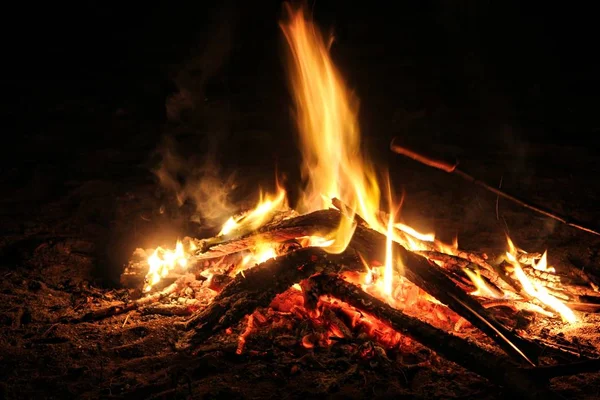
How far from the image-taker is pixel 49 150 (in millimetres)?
7004

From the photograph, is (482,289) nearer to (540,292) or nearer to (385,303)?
(540,292)

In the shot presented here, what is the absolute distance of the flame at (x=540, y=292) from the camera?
351cm

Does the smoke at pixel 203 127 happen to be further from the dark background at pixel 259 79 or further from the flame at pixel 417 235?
the flame at pixel 417 235

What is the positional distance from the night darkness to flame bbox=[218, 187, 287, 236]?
549 mm

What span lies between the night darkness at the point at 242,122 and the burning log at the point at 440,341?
0.14 m

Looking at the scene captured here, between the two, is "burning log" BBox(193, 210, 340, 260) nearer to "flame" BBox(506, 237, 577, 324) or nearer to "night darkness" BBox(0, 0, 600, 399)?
"night darkness" BBox(0, 0, 600, 399)

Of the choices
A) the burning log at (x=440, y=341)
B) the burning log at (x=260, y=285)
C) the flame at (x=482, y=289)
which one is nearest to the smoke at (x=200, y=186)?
the burning log at (x=260, y=285)

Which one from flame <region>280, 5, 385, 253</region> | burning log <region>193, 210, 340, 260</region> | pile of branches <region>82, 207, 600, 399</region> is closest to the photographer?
pile of branches <region>82, 207, 600, 399</region>

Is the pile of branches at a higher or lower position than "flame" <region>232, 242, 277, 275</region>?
lower

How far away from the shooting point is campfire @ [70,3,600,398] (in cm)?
296

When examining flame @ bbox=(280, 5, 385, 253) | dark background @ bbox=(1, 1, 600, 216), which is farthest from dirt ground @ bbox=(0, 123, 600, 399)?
flame @ bbox=(280, 5, 385, 253)

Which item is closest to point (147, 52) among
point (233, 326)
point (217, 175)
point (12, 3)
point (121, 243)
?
point (12, 3)

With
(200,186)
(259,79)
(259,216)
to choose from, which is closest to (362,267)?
(259,216)

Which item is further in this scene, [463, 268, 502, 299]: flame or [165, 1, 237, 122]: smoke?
[165, 1, 237, 122]: smoke
